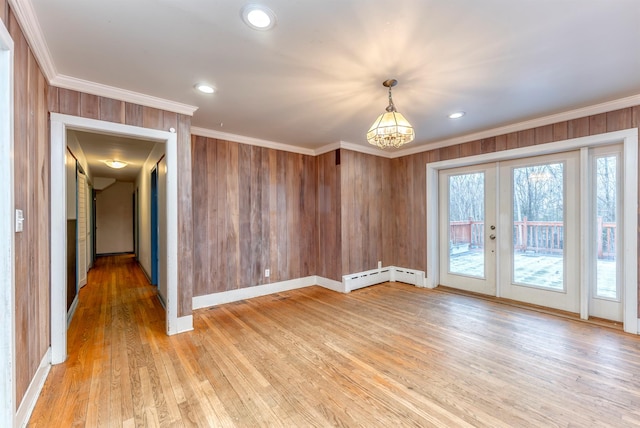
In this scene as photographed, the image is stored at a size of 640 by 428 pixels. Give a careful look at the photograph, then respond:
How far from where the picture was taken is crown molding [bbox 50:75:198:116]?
238cm

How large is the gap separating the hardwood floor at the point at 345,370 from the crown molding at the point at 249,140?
248 centimetres

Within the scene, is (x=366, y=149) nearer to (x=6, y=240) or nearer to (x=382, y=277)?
(x=382, y=277)

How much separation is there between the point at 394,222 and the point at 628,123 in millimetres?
3220

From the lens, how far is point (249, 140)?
425cm

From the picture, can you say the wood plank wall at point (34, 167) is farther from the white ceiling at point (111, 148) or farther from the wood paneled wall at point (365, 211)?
the wood paneled wall at point (365, 211)

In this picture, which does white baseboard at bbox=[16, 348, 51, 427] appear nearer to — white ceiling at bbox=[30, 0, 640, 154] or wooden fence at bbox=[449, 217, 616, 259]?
white ceiling at bbox=[30, 0, 640, 154]

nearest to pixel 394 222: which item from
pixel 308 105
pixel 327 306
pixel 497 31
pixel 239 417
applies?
pixel 327 306

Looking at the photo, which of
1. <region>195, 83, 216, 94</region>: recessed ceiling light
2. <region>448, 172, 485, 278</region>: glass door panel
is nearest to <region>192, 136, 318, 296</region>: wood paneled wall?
<region>195, 83, 216, 94</region>: recessed ceiling light

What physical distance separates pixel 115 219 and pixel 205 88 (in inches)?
331

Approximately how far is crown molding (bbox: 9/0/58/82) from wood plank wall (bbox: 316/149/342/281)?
3.47 metres

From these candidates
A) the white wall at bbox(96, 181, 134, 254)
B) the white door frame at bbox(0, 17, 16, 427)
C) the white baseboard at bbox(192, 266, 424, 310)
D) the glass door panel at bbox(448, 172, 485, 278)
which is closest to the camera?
the white door frame at bbox(0, 17, 16, 427)

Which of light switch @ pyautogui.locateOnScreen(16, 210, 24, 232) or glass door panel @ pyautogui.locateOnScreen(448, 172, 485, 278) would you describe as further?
glass door panel @ pyautogui.locateOnScreen(448, 172, 485, 278)

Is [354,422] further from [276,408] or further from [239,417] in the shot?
[239,417]

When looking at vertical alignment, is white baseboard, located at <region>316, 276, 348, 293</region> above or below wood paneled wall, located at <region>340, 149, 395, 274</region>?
below
